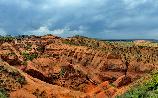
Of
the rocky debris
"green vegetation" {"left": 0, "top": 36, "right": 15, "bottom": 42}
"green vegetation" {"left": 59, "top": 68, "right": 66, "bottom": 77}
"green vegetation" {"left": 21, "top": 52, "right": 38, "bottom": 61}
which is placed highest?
"green vegetation" {"left": 0, "top": 36, "right": 15, "bottom": 42}

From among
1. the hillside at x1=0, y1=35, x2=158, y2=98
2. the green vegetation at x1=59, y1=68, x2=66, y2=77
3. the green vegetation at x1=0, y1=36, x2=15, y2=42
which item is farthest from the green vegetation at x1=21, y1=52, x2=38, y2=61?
the green vegetation at x1=59, y1=68, x2=66, y2=77

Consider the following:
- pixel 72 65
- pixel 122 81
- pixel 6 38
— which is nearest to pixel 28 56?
pixel 6 38

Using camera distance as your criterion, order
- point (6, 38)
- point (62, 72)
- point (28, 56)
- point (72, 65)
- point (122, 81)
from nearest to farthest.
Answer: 1. point (122, 81)
2. point (62, 72)
3. point (72, 65)
4. point (28, 56)
5. point (6, 38)

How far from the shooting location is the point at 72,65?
3012 inches

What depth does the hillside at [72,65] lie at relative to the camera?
65.6 m

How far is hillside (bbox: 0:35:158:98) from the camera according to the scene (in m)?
65.6

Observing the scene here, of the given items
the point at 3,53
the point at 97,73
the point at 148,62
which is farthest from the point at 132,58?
the point at 3,53

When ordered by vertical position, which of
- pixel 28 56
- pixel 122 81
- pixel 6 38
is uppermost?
pixel 6 38

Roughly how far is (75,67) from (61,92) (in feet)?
43.3

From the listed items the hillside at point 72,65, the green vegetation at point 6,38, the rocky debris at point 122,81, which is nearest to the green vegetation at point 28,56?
the hillside at point 72,65

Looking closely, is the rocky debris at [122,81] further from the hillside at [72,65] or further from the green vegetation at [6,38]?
the green vegetation at [6,38]

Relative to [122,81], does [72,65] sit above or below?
above

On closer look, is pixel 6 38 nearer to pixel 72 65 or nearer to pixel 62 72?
pixel 72 65

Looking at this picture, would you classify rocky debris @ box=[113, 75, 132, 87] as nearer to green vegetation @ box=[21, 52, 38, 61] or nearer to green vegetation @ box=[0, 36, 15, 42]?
green vegetation @ box=[21, 52, 38, 61]
